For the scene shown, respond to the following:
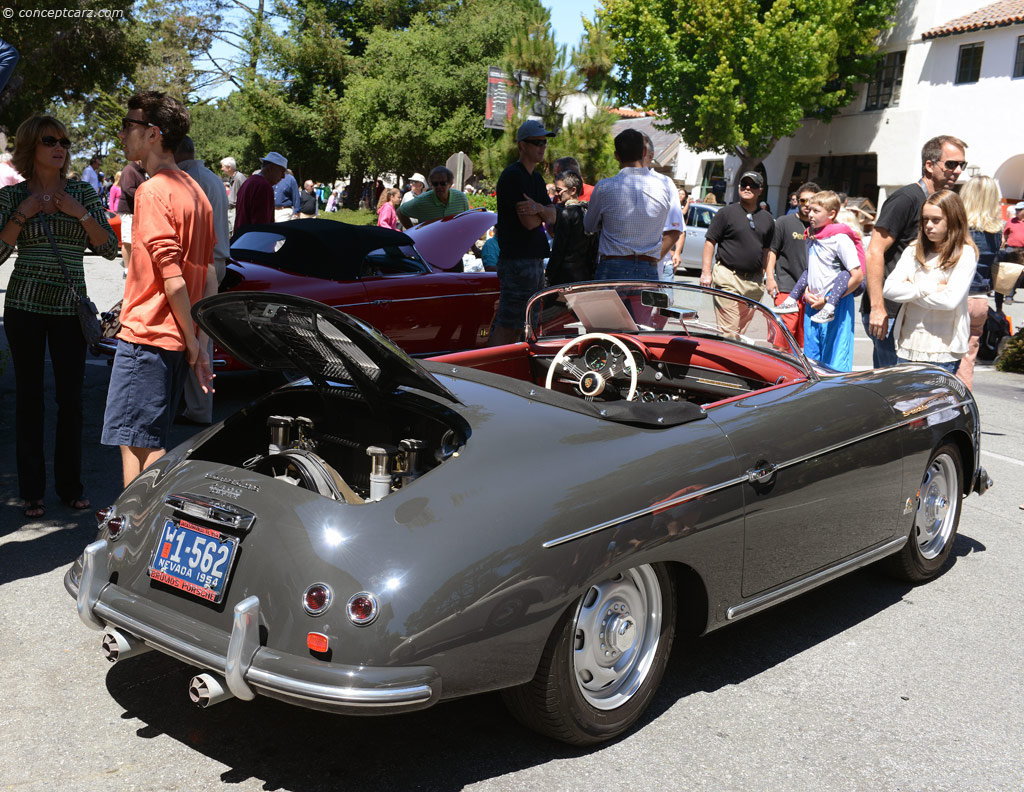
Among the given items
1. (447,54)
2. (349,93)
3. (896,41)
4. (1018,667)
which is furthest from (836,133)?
(1018,667)

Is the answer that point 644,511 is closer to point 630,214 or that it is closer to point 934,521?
point 934,521

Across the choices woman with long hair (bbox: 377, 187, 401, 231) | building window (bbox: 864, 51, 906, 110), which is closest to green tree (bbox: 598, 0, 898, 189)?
building window (bbox: 864, 51, 906, 110)

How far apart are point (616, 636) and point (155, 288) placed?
2.44m

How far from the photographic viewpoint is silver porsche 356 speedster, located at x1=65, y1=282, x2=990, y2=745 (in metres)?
2.79

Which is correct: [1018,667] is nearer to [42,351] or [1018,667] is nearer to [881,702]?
[881,702]

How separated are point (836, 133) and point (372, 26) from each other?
19.9m

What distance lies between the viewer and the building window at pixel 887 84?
3350 cm

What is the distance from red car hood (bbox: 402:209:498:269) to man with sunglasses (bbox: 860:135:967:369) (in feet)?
13.2

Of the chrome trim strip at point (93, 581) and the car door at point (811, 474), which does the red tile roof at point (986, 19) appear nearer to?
the car door at point (811, 474)

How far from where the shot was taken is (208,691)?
2840 millimetres

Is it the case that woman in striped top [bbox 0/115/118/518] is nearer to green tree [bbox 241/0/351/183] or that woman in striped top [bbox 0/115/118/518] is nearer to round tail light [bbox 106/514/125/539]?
round tail light [bbox 106/514/125/539]

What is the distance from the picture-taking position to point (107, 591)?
128 inches

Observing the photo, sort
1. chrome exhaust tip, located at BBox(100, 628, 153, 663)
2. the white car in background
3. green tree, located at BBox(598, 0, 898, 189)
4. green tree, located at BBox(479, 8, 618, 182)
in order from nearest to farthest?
1. chrome exhaust tip, located at BBox(100, 628, 153, 663)
2. the white car in background
3. green tree, located at BBox(479, 8, 618, 182)
4. green tree, located at BBox(598, 0, 898, 189)

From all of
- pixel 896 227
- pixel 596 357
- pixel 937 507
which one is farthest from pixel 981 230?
pixel 596 357
